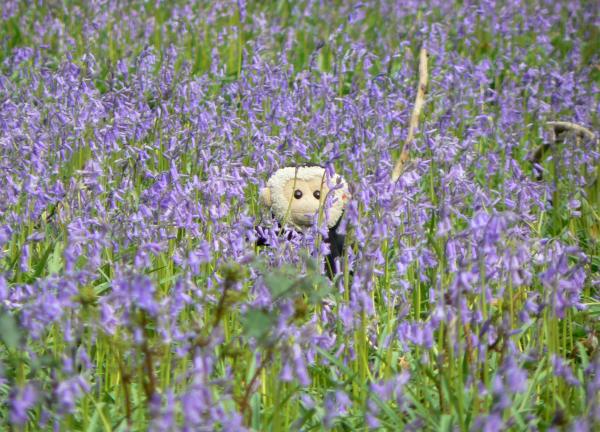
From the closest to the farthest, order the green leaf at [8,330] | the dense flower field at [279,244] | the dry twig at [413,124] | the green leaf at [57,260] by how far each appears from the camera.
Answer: the green leaf at [8,330] → the dense flower field at [279,244] → the green leaf at [57,260] → the dry twig at [413,124]

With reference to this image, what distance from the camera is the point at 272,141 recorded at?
4426mm

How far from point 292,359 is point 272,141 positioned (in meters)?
2.11

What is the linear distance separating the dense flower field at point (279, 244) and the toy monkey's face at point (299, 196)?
0.09 metres

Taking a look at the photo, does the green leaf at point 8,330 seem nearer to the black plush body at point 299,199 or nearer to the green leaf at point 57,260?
the green leaf at point 57,260

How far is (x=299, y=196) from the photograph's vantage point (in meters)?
4.14

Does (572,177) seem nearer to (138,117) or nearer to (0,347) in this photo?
(138,117)

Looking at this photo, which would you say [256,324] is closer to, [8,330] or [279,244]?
[8,330]

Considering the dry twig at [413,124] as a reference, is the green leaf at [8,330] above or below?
below

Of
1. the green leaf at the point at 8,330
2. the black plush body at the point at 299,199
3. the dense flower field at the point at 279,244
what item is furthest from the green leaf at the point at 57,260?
the green leaf at the point at 8,330

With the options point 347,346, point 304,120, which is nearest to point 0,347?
point 347,346

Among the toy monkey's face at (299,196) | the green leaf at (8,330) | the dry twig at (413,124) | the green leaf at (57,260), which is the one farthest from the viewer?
the dry twig at (413,124)

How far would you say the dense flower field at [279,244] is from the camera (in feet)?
8.38

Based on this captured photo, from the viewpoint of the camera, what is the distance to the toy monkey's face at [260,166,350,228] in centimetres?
412

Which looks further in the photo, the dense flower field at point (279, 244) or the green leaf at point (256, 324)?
the dense flower field at point (279, 244)
